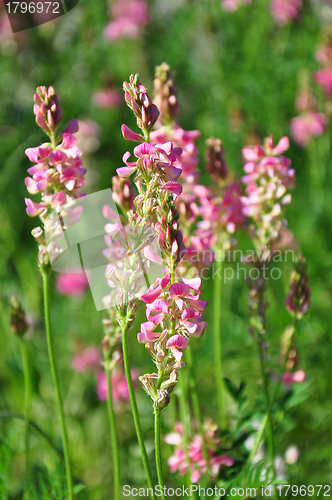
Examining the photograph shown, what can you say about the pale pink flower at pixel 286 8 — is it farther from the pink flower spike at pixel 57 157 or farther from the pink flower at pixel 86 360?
the pink flower spike at pixel 57 157

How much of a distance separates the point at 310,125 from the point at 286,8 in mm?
901

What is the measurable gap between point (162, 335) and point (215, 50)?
3249 millimetres

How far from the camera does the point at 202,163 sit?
13.5 ft

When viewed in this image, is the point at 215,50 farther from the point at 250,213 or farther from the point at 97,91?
the point at 250,213

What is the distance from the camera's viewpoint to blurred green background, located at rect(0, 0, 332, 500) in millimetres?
2371

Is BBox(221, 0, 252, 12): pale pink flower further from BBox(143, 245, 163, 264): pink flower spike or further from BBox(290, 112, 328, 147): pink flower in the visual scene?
BBox(143, 245, 163, 264): pink flower spike

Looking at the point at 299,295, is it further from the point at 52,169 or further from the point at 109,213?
the point at 52,169

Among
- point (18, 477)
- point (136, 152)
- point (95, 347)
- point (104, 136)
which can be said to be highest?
point (136, 152)

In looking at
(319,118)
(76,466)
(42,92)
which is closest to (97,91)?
(319,118)

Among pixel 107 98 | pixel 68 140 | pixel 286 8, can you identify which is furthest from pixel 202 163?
pixel 68 140

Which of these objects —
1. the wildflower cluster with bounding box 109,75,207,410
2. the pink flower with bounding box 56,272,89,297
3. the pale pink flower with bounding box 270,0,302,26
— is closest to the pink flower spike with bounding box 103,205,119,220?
the wildflower cluster with bounding box 109,75,207,410

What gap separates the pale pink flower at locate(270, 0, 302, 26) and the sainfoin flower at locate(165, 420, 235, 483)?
3.07 metres

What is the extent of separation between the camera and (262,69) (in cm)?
371

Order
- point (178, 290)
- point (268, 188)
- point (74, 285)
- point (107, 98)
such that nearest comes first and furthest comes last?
point (178, 290)
point (268, 188)
point (74, 285)
point (107, 98)
